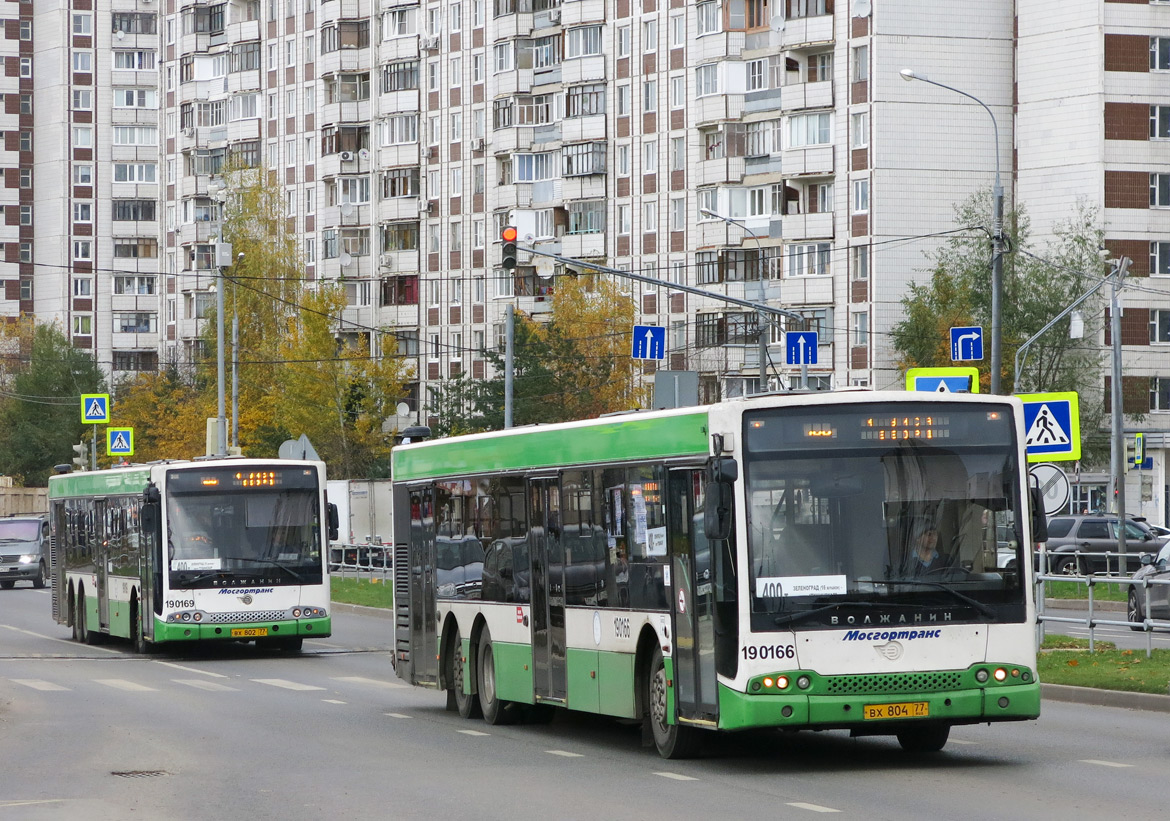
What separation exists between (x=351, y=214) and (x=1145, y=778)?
87838mm

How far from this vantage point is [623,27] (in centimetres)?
8488

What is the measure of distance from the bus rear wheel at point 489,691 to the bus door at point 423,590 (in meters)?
1.28

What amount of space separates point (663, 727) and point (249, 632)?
14911 millimetres

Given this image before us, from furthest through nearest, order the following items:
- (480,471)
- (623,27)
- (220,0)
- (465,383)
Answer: (220,0) < (623,27) < (465,383) < (480,471)

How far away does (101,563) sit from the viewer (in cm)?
3344

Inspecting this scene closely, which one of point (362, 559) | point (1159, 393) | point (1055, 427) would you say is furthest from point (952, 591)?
point (1159, 393)

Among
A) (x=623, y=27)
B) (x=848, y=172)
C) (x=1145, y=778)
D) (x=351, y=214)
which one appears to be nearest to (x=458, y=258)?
(x=351, y=214)

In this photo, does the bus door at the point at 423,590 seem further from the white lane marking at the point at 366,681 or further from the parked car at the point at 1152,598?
the parked car at the point at 1152,598

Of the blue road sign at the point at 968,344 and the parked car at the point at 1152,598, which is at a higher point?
the blue road sign at the point at 968,344

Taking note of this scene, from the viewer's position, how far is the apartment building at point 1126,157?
7438 cm

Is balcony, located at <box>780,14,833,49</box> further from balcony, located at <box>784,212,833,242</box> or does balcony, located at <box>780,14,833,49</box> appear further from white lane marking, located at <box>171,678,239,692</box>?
white lane marking, located at <box>171,678,239,692</box>

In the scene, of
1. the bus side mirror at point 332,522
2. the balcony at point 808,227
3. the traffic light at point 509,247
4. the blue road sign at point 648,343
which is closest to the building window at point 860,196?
the balcony at point 808,227

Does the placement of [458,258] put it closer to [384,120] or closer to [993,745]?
[384,120]

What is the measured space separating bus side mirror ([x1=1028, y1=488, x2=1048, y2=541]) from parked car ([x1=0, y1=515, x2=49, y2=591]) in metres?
49.5
